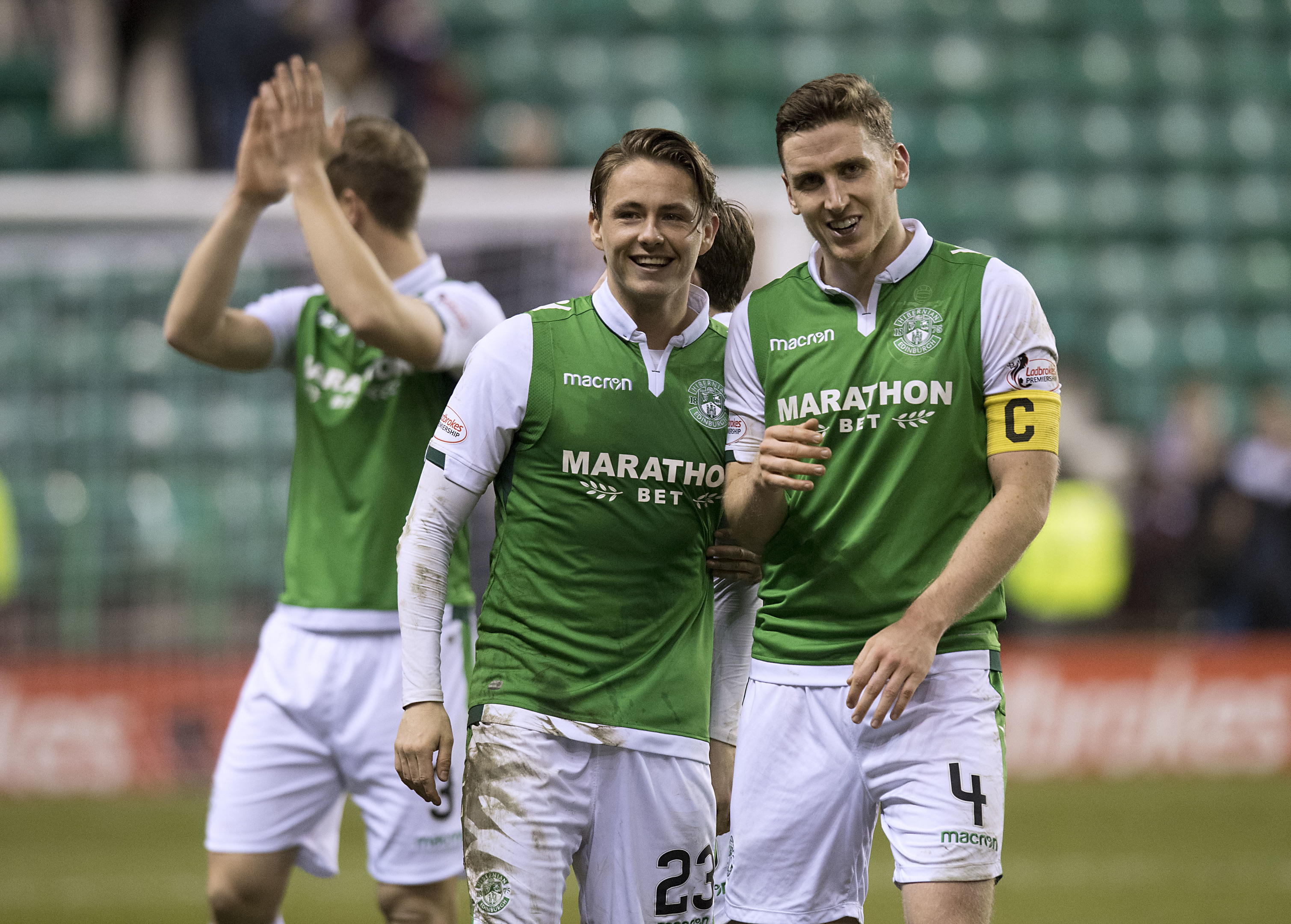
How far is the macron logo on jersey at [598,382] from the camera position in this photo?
3.24 metres

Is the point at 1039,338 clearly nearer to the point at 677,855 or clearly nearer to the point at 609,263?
the point at 609,263

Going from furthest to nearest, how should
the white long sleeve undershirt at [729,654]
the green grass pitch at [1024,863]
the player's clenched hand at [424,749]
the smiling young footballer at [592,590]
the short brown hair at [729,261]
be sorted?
the green grass pitch at [1024,863] → the short brown hair at [729,261] → the white long sleeve undershirt at [729,654] → the smiling young footballer at [592,590] → the player's clenched hand at [424,749]

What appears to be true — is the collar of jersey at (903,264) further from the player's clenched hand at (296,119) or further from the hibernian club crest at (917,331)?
the player's clenched hand at (296,119)

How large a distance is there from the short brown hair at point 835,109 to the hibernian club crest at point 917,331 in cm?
36

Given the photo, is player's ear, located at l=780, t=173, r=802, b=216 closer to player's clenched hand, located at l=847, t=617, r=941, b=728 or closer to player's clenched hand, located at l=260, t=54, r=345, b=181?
player's clenched hand, located at l=847, t=617, r=941, b=728

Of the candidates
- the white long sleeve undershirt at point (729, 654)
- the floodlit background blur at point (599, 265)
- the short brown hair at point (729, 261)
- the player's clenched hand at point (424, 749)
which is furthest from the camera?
the floodlit background blur at point (599, 265)

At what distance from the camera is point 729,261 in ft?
12.5

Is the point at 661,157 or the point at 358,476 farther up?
the point at 661,157

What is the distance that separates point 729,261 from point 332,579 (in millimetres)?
1334

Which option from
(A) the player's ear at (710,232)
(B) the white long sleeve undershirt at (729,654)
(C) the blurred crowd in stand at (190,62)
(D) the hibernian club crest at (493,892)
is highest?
(C) the blurred crowd in stand at (190,62)

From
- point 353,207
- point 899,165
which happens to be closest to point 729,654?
point 899,165

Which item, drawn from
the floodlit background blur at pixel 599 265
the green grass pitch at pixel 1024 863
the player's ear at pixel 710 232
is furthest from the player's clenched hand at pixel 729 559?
the floodlit background blur at pixel 599 265

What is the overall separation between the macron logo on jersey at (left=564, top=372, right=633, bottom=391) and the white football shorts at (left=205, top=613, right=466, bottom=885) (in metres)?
1.01

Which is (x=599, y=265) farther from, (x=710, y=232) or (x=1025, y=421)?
(x=1025, y=421)
